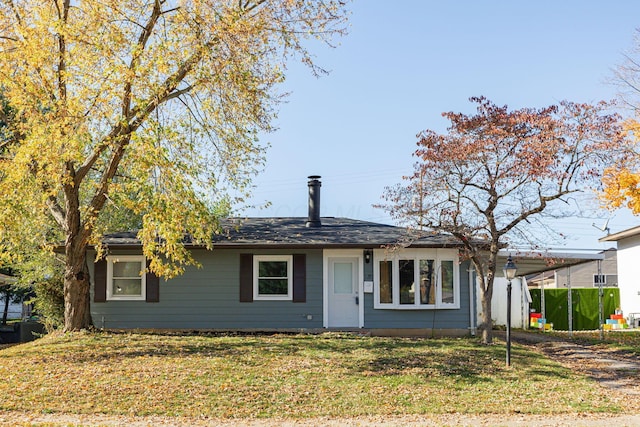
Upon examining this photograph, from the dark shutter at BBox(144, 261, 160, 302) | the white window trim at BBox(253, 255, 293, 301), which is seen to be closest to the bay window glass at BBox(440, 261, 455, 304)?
the white window trim at BBox(253, 255, 293, 301)

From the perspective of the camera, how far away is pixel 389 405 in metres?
10.2

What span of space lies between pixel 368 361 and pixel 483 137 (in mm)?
5633

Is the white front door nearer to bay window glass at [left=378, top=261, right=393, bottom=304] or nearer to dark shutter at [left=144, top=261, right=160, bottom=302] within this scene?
bay window glass at [left=378, top=261, right=393, bottom=304]

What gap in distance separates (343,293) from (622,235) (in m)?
16.8

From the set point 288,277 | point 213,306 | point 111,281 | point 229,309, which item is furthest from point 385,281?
point 111,281

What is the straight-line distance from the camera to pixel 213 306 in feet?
61.8

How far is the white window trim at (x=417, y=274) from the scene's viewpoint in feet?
60.7

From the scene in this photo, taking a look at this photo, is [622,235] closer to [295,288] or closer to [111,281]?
[295,288]

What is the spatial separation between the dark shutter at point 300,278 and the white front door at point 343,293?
665 mm

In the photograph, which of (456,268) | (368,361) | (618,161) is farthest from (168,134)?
(618,161)

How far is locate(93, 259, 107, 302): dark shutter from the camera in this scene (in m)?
18.9

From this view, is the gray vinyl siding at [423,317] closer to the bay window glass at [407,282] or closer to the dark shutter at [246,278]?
the bay window glass at [407,282]

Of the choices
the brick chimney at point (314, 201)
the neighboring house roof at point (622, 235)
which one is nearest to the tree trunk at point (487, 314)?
the brick chimney at point (314, 201)

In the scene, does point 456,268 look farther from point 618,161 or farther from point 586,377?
point 586,377
